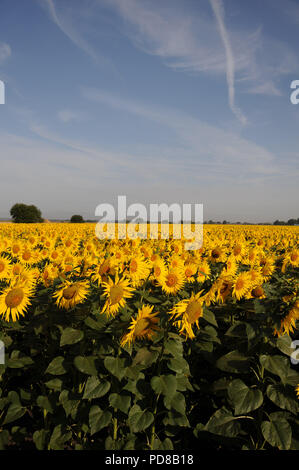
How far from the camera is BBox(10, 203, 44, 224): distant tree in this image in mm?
67706

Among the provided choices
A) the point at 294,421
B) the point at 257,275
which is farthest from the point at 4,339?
the point at 257,275

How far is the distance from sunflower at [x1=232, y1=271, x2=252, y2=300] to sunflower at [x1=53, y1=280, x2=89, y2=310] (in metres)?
1.97

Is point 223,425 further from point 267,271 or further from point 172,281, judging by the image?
point 267,271

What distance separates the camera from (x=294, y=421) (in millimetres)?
2764

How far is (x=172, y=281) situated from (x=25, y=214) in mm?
71892

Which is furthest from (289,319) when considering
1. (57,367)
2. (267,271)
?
(267,271)

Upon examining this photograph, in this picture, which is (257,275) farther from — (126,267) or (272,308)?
(126,267)

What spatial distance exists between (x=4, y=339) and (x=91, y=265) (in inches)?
56.4

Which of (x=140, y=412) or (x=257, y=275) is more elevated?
(x=257, y=275)

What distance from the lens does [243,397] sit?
2539 millimetres

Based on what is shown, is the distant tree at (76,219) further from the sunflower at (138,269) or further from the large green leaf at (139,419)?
the large green leaf at (139,419)

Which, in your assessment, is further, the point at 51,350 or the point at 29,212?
the point at 29,212

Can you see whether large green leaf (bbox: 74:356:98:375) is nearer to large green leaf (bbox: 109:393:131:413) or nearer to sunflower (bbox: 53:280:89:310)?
large green leaf (bbox: 109:393:131:413)
